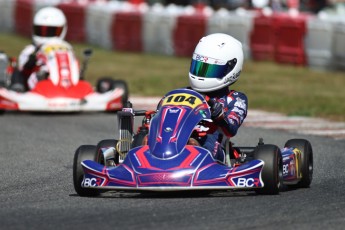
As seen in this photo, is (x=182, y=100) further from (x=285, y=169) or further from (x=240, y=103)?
(x=285, y=169)

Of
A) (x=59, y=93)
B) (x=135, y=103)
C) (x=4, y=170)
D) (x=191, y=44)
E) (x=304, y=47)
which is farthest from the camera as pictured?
(x=191, y=44)

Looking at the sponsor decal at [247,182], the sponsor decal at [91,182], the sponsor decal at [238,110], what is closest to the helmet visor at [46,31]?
the sponsor decal at [238,110]

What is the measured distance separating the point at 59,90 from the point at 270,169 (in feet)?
23.9

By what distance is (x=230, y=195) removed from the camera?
7270 millimetres

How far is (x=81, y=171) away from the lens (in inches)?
291

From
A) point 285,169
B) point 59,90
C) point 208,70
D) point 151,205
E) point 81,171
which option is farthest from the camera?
point 59,90

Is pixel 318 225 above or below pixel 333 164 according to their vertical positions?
above

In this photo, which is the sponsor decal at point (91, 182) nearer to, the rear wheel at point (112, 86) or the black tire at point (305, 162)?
the black tire at point (305, 162)

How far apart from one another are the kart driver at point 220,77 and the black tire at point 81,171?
77cm

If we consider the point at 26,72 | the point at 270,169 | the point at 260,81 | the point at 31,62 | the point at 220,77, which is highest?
the point at 220,77

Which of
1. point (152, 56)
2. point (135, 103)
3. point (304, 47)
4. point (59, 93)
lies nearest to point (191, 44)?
point (152, 56)

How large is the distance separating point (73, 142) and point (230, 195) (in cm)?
411

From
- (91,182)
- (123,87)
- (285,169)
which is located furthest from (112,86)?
(91,182)

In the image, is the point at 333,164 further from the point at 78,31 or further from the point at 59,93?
the point at 78,31
